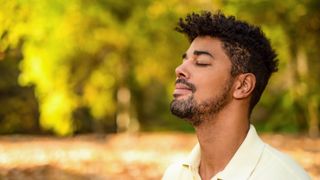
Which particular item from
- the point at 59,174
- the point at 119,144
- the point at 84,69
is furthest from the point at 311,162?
the point at 84,69

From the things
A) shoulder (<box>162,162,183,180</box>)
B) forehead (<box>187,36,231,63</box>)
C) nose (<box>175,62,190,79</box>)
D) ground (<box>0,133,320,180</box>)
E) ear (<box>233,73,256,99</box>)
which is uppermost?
forehead (<box>187,36,231,63</box>)

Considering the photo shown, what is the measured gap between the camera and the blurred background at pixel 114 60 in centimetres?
1752

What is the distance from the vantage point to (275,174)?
209 cm

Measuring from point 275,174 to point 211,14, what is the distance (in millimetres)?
675

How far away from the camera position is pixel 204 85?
2.31 meters

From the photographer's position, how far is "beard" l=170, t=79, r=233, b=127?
2.31 metres

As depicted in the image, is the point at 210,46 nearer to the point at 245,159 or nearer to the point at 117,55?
the point at 245,159

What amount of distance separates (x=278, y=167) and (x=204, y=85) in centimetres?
40

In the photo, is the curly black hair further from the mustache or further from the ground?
the ground

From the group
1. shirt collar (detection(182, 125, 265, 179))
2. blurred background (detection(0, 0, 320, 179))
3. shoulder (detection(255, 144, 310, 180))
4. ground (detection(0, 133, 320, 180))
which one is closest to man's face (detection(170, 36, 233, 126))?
shirt collar (detection(182, 125, 265, 179))

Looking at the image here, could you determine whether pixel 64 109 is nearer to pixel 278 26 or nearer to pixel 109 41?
pixel 109 41

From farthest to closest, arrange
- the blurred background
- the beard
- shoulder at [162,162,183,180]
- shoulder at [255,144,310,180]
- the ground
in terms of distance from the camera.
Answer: the blurred background → the ground → shoulder at [162,162,183,180] → the beard → shoulder at [255,144,310,180]

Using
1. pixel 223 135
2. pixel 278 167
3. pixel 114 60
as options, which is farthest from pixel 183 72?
pixel 114 60

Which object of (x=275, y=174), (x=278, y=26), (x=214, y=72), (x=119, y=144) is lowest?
(x=119, y=144)
